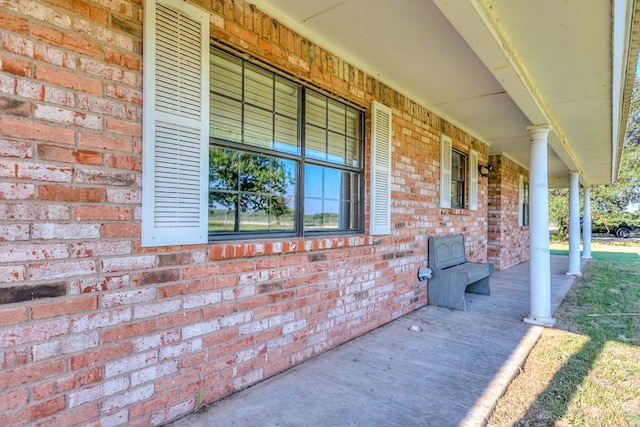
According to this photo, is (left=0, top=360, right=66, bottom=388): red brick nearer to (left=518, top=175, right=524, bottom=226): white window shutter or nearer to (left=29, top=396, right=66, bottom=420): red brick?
(left=29, top=396, right=66, bottom=420): red brick

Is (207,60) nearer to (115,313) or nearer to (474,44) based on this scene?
(115,313)

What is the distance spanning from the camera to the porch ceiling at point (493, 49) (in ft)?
8.05

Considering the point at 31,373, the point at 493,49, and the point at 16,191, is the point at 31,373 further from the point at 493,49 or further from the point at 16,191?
the point at 493,49

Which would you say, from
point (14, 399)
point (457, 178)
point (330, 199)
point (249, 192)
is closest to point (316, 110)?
point (330, 199)

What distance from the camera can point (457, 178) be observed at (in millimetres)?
6277

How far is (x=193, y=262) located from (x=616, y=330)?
15.1ft

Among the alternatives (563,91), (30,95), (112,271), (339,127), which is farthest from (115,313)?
(563,91)

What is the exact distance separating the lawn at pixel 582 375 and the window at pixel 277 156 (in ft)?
6.56

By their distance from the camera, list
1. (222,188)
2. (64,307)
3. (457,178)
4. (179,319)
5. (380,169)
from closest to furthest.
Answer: (64,307)
(179,319)
(222,188)
(380,169)
(457,178)

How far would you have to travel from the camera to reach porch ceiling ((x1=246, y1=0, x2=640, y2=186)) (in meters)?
2.46

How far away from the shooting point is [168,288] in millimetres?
2090

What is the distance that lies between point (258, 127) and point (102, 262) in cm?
151

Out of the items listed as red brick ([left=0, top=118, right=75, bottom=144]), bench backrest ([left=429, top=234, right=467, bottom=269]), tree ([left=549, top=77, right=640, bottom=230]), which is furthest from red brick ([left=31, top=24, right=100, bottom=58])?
tree ([left=549, top=77, right=640, bottom=230])

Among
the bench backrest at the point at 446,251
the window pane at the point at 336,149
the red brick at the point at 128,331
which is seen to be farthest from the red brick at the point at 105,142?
the bench backrest at the point at 446,251
